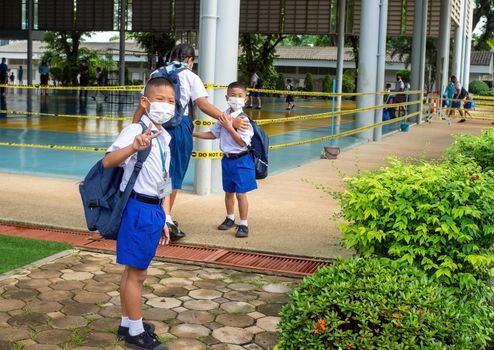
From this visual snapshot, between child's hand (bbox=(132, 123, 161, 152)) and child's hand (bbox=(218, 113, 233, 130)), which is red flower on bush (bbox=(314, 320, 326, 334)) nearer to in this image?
child's hand (bbox=(132, 123, 161, 152))

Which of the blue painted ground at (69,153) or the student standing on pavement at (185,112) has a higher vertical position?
the student standing on pavement at (185,112)

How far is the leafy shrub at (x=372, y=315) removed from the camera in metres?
3.01

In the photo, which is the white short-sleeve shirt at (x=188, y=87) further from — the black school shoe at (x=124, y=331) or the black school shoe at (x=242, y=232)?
the black school shoe at (x=124, y=331)

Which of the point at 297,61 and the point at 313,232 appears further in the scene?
the point at 297,61

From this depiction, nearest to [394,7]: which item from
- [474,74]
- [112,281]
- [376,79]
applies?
[376,79]

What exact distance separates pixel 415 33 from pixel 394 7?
5.55 m

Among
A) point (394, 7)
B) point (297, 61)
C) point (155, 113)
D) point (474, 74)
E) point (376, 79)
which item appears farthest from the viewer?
point (474, 74)

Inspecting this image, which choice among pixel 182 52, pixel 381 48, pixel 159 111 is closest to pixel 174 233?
pixel 182 52

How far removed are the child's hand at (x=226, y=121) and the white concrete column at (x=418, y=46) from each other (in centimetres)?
1887

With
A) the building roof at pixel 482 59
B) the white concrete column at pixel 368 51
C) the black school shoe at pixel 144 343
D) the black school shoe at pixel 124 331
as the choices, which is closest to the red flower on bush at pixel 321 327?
the black school shoe at pixel 144 343

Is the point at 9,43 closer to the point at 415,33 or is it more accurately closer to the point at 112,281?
the point at 415,33

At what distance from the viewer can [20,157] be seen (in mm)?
11328

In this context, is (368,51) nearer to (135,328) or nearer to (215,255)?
(215,255)

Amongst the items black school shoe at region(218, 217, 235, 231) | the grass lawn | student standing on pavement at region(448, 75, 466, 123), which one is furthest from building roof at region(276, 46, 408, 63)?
the grass lawn
